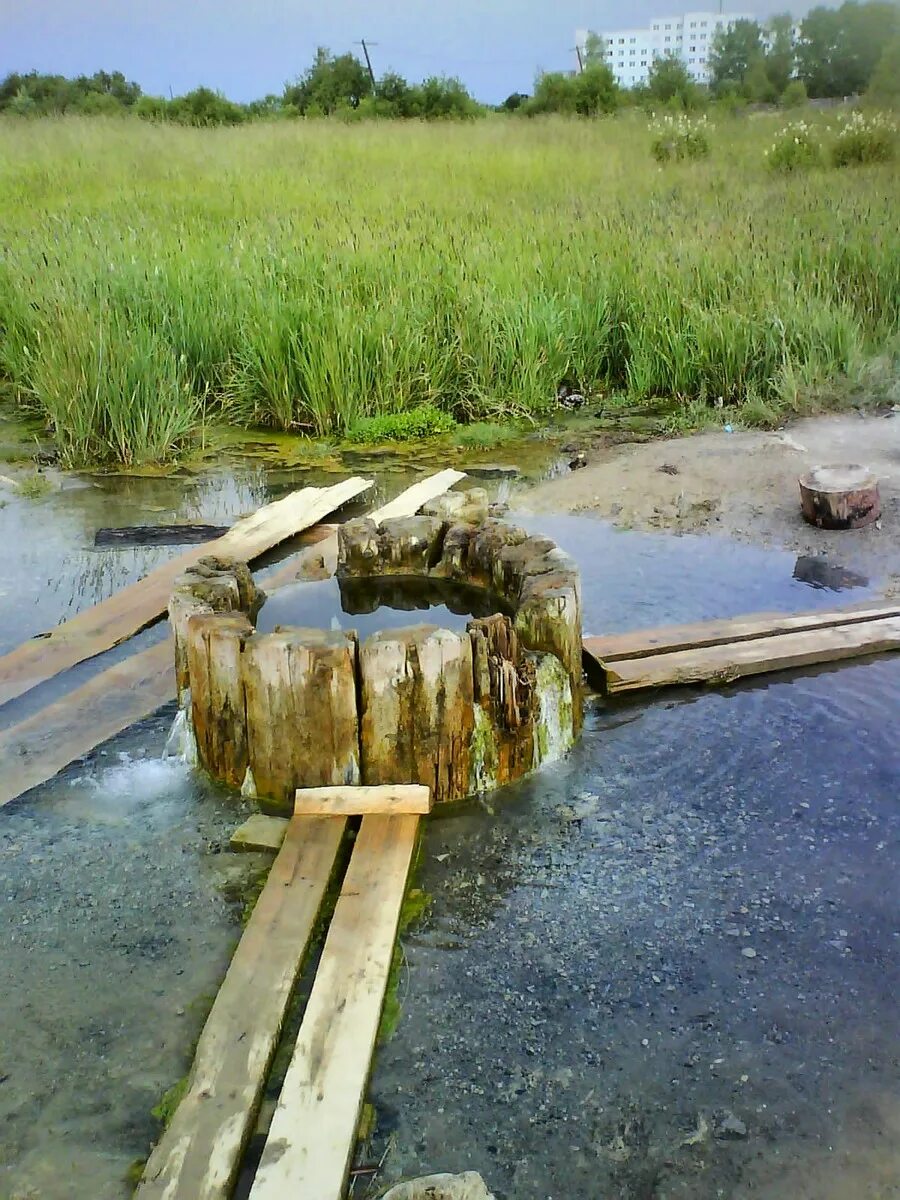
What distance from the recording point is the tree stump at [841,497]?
5.03 metres

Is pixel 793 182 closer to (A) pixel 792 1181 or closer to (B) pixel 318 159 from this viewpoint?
(B) pixel 318 159

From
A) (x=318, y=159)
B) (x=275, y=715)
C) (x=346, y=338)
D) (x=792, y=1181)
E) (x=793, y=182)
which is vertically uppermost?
(x=318, y=159)

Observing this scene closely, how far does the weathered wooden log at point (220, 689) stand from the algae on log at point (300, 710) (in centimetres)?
5

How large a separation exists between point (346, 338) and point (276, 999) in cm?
551

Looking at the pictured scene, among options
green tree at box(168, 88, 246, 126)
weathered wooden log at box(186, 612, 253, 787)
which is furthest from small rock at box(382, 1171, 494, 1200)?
green tree at box(168, 88, 246, 126)

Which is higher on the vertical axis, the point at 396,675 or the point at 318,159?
the point at 318,159

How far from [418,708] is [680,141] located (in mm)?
14422

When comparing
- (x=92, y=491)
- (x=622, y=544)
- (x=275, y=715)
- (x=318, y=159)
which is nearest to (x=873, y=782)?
(x=275, y=715)

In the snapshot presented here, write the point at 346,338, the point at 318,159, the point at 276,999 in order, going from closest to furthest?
the point at 276,999
the point at 346,338
the point at 318,159

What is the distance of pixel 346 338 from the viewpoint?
7.04 metres

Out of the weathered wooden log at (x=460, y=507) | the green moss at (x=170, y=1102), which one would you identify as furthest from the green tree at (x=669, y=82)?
the green moss at (x=170, y=1102)

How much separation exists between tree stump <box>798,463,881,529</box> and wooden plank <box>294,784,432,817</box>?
3.05 meters

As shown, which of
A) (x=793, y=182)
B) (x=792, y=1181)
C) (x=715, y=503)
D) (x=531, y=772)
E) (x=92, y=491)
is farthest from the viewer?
(x=793, y=182)

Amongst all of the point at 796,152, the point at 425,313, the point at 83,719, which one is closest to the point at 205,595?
the point at 83,719
